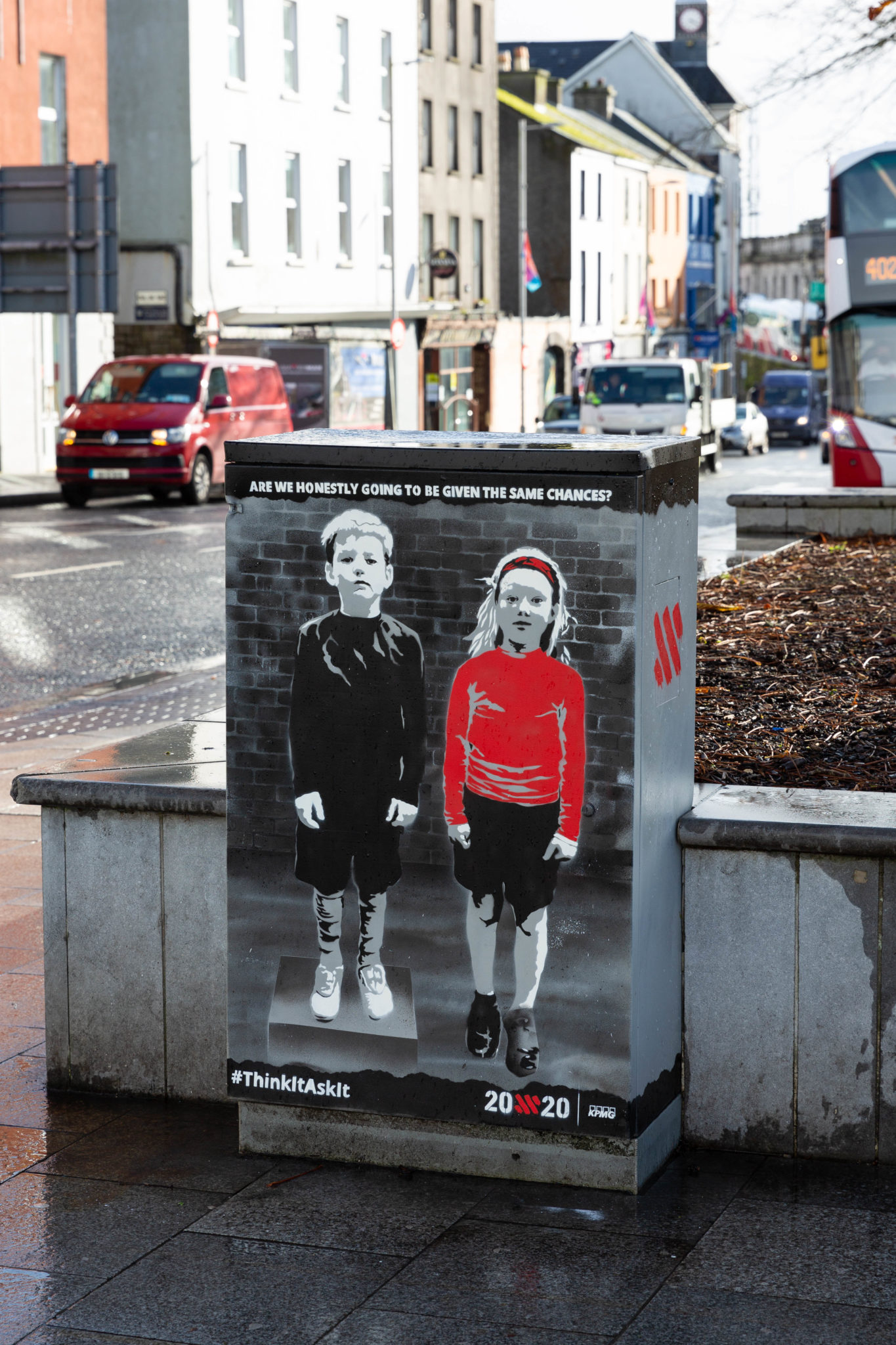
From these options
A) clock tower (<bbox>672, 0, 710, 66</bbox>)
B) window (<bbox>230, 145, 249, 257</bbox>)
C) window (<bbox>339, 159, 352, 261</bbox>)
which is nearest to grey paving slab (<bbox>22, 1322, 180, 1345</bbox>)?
window (<bbox>230, 145, 249, 257</bbox>)

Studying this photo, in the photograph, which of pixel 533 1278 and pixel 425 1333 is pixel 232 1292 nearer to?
pixel 425 1333

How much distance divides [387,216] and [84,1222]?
154 feet

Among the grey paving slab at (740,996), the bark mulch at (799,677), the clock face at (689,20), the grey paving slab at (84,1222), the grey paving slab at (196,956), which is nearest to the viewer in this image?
the grey paving slab at (84,1222)

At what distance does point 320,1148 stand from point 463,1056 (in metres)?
0.43

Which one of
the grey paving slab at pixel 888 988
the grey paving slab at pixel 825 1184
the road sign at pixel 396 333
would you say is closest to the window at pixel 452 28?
the road sign at pixel 396 333

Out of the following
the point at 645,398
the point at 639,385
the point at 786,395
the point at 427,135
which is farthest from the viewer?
the point at 786,395

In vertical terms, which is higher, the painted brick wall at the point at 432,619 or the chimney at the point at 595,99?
the chimney at the point at 595,99

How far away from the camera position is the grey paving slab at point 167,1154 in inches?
153

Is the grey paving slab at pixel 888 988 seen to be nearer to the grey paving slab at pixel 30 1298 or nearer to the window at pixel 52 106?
the grey paving slab at pixel 30 1298

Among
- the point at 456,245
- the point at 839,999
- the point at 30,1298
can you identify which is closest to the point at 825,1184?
the point at 839,999

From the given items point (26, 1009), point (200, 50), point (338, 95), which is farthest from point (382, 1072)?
point (338, 95)

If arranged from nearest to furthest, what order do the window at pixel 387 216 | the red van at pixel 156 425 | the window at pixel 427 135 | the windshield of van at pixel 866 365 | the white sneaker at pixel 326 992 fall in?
1. the white sneaker at pixel 326 992
2. the windshield of van at pixel 866 365
3. the red van at pixel 156 425
4. the window at pixel 387 216
5. the window at pixel 427 135

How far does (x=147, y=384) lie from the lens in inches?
1082

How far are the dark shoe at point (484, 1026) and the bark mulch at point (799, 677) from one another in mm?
1290
